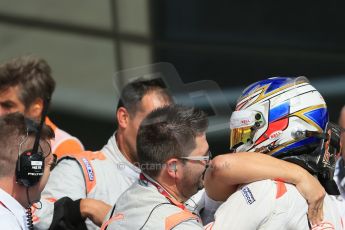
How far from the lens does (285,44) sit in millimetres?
6398

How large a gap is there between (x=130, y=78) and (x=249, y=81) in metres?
2.46

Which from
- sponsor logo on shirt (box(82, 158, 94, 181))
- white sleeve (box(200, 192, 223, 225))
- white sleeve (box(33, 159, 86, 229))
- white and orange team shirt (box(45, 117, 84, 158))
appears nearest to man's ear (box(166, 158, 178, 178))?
white sleeve (box(200, 192, 223, 225))

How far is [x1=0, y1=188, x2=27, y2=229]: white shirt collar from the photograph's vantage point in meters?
2.74

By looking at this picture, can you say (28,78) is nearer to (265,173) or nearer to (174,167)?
(174,167)

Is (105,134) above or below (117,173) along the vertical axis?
below

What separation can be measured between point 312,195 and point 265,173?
0.19 m

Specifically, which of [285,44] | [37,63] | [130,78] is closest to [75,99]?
[285,44]

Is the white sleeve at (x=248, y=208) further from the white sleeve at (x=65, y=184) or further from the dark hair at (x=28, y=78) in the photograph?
the dark hair at (x=28, y=78)

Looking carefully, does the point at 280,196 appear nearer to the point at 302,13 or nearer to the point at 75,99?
→ the point at 302,13

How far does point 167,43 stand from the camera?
693 centimetres

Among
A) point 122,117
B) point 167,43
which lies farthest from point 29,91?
A: point 167,43

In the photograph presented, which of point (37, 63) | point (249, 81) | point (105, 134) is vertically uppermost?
point (37, 63)

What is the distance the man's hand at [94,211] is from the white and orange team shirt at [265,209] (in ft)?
2.66

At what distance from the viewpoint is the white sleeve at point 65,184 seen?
350cm
